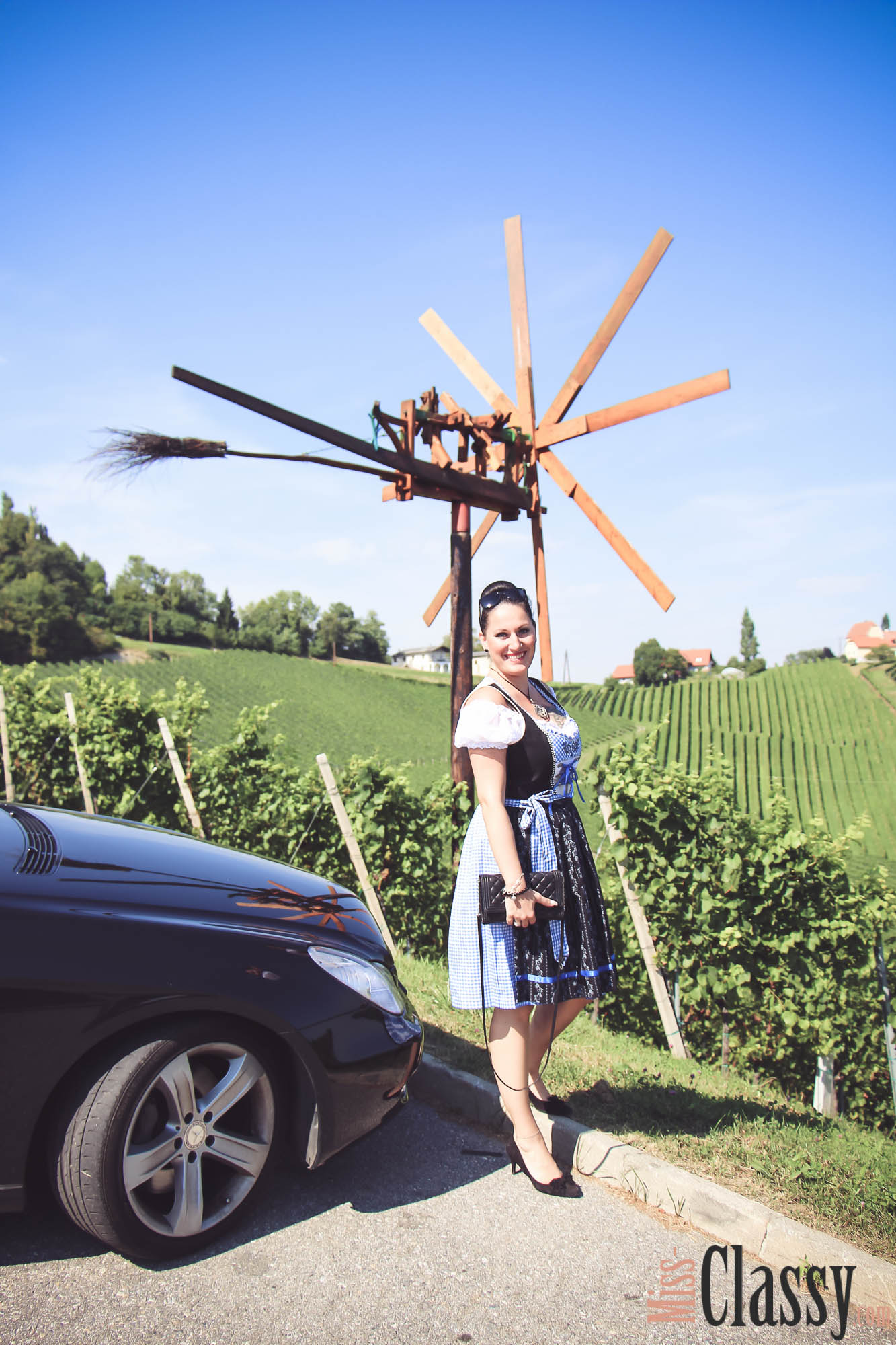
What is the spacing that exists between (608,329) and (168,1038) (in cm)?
547

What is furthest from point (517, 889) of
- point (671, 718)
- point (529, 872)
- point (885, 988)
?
point (671, 718)

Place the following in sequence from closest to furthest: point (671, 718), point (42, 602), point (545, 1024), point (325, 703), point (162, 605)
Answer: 1. point (545, 1024)
2. point (325, 703)
3. point (671, 718)
4. point (42, 602)
5. point (162, 605)

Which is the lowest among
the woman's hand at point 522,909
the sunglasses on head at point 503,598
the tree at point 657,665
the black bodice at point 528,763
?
the woman's hand at point 522,909

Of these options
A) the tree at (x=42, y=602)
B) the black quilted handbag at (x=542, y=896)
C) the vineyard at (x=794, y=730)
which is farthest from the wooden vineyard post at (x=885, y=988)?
the tree at (x=42, y=602)

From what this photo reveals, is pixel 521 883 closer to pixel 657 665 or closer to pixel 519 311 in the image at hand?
pixel 519 311

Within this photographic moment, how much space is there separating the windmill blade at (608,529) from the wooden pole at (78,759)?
5.70 metres

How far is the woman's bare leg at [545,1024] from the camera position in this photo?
2.91 meters

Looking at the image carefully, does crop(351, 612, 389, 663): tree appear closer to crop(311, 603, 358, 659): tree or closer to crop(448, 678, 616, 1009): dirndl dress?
crop(311, 603, 358, 659): tree

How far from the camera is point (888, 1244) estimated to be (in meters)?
2.34

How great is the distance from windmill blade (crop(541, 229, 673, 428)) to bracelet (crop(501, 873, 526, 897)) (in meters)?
4.26

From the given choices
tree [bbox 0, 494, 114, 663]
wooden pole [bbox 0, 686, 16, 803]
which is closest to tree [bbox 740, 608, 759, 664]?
tree [bbox 0, 494, 114, 663]

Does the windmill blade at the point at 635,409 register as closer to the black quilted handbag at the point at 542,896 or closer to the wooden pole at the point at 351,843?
the wooden pole at the point at 351,843

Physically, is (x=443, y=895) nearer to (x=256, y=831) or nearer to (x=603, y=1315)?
(x=256, y=831)

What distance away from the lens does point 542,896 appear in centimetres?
268
